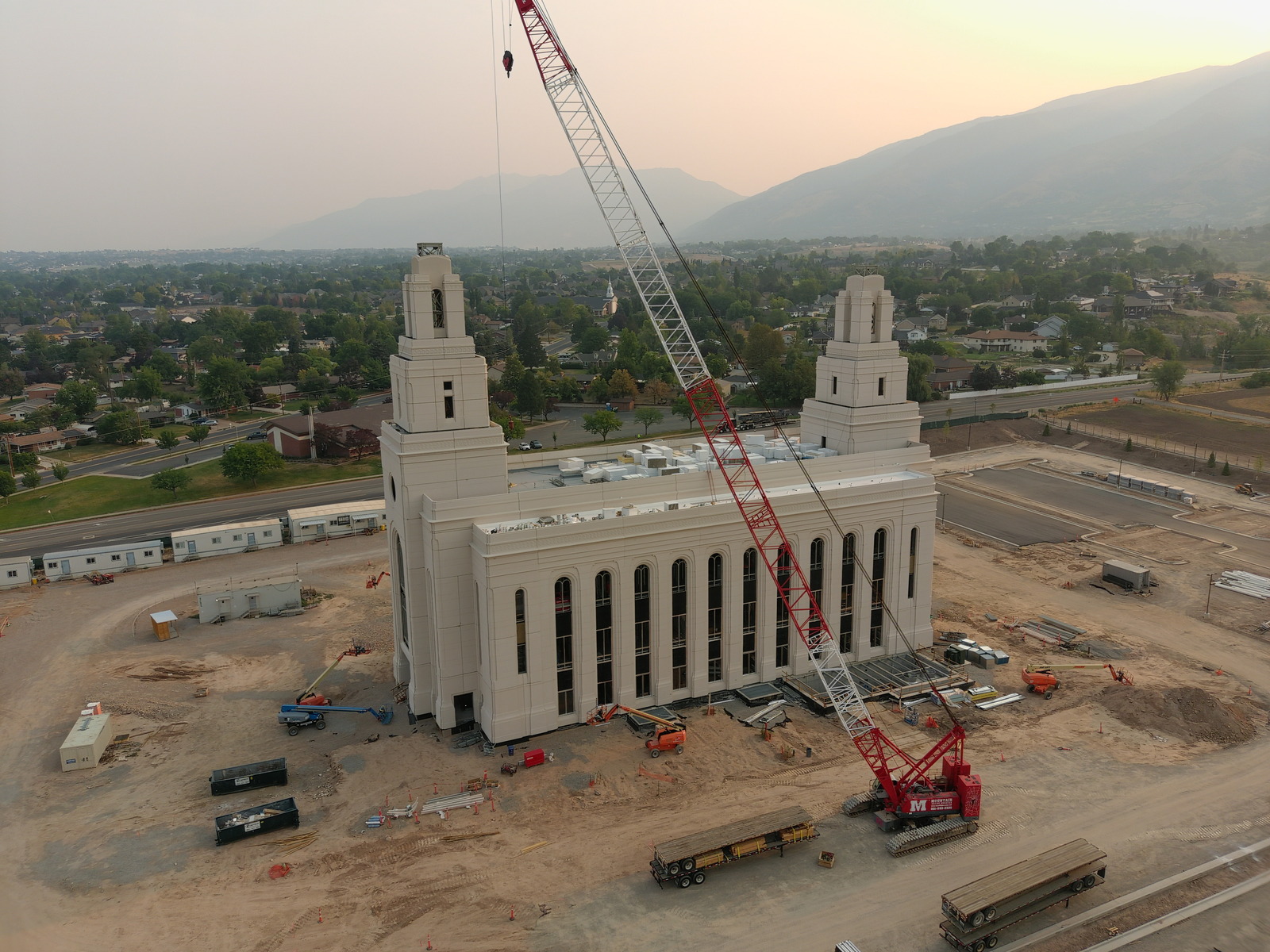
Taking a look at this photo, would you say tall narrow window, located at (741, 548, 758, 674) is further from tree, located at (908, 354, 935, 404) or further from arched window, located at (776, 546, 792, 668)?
tree, located at (908, 354, 935, 404)

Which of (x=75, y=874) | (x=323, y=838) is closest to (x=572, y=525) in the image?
(x=323, y=838)

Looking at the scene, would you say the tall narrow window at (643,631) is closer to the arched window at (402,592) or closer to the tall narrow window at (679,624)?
the tall narrow window at (679,624)

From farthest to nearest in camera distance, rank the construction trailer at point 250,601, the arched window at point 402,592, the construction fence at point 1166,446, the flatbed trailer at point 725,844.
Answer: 1. the construction fence at point 1166,446
2. the construction trailer at point 250,601
3. the arched window at point 402,592
4. the flatbed trailer at point 725,844

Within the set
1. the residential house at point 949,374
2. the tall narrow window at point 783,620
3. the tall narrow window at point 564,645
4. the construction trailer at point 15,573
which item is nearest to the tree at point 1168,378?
the residential house at point 949,374

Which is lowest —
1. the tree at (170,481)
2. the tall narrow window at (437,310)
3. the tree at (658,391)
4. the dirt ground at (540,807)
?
the dirt ground at (540,807)

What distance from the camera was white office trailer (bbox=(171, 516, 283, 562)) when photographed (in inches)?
3127

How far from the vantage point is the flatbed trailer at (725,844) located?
116 ft

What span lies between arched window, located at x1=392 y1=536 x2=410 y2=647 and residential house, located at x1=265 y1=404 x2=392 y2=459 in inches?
2554

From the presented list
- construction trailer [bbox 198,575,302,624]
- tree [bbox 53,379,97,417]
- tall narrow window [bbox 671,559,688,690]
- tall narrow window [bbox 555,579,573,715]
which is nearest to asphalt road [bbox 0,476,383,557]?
construction trailer [bbox 198,575,302,624]

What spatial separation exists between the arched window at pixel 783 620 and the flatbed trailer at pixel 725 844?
1540 cm

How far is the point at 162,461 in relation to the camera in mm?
117250

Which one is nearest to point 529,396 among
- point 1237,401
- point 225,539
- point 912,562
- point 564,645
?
point 225,539

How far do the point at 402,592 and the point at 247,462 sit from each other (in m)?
59.0

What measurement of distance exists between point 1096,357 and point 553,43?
161 metres
